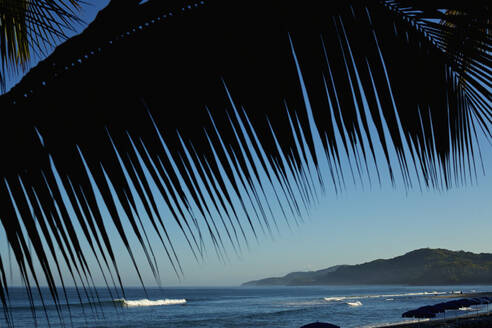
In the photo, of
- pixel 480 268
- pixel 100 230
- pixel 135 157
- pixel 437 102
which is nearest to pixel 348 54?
pixel 437 102

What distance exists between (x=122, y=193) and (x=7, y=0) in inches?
32.4

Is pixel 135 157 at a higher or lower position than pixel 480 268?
higher

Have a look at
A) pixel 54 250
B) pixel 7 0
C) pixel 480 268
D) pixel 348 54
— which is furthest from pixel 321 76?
pixel 480 268

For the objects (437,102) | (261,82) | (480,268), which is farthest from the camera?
(480,268)

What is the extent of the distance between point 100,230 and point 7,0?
2.80ft

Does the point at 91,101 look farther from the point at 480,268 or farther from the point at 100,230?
the point at 480,268

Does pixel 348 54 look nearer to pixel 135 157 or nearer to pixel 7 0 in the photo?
pixel 135 157

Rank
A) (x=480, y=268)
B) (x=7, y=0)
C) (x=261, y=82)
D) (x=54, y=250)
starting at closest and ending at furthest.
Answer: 1. (x=54, y=250)
2. (x=261, y=82)
3. (x=7, y=0)
4. (x=480, y=268)

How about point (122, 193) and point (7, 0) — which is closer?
point (122, 193)

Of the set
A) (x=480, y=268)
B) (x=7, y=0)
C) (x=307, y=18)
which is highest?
(x=7, y=0)

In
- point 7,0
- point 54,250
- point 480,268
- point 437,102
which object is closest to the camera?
point 54,250

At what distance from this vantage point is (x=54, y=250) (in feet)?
2.36

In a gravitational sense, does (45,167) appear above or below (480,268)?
above

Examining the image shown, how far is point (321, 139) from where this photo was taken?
2.89 feet
